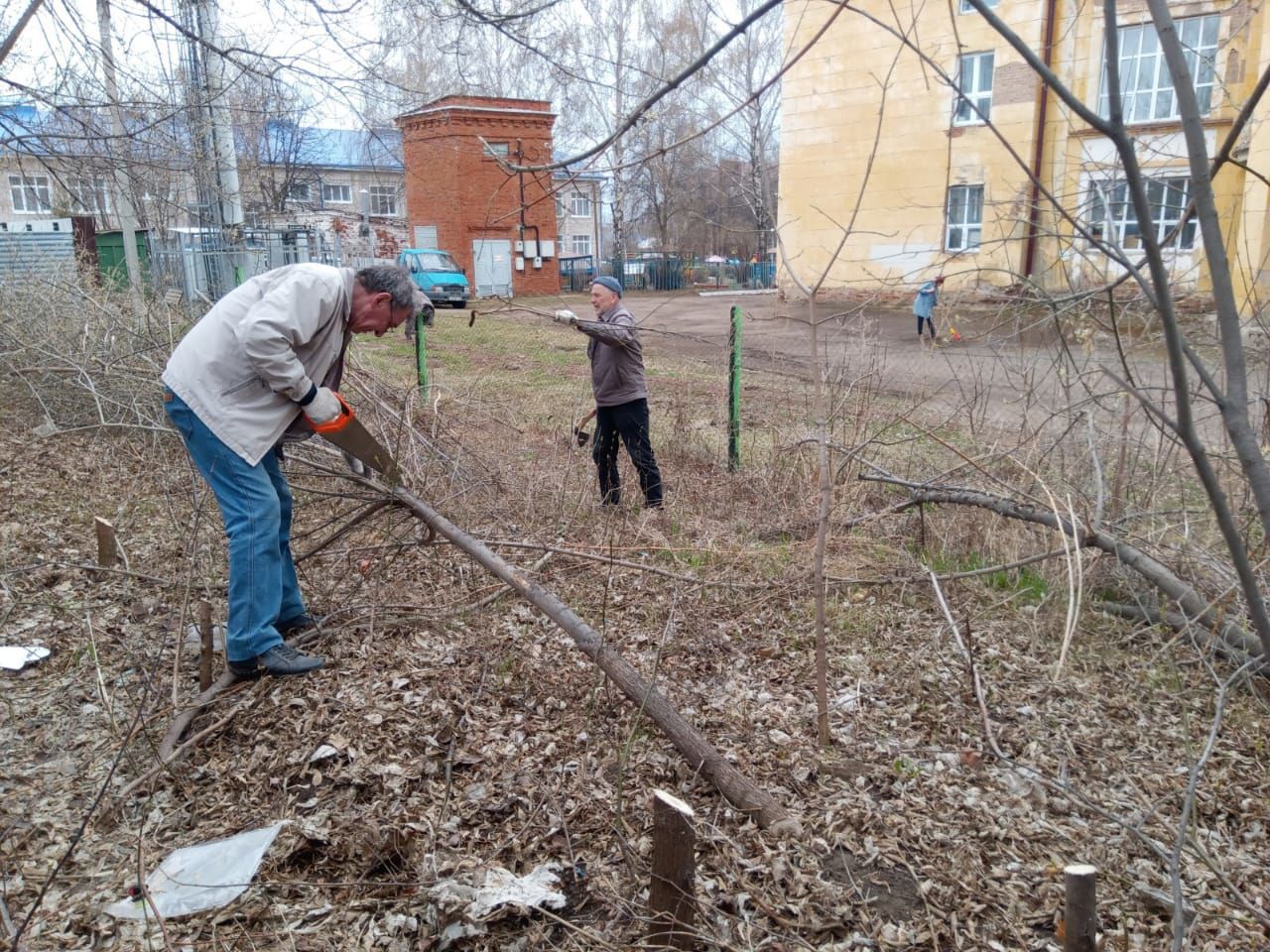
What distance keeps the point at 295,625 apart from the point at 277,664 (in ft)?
1.50

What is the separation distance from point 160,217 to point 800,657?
398 inches

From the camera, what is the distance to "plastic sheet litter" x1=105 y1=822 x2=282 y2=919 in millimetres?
2334

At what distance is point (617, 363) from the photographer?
549cm

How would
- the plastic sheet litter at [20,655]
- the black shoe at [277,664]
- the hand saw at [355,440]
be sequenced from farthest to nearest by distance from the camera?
the plastic sheet litter at [20,655] < the hand saw at [355,440] < the black shoe at [277,664]

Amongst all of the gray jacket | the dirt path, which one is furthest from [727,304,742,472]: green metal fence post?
the gray jacket

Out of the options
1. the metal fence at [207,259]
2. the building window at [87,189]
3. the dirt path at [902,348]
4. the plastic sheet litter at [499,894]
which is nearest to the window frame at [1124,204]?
the dirt path at [902,348]

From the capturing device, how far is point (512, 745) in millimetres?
3117

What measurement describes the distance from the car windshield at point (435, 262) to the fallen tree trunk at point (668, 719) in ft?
71.4

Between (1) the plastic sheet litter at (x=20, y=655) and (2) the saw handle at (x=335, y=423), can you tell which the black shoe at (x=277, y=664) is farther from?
(1) the plastic sheet litter at (x=20, y=655)

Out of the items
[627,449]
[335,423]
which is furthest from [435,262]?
[335,423]

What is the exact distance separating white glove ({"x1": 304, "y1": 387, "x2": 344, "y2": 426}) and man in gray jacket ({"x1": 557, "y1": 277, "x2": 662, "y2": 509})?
2103mm

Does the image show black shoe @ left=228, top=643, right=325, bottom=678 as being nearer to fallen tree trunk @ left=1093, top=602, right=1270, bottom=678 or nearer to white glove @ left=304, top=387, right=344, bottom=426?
white glove @ left=304, top=387, right=344, bottom=426

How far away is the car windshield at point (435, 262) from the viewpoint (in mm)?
24312

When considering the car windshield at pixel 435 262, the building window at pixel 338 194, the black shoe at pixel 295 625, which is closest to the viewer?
the black shoe at pixel 295 625
